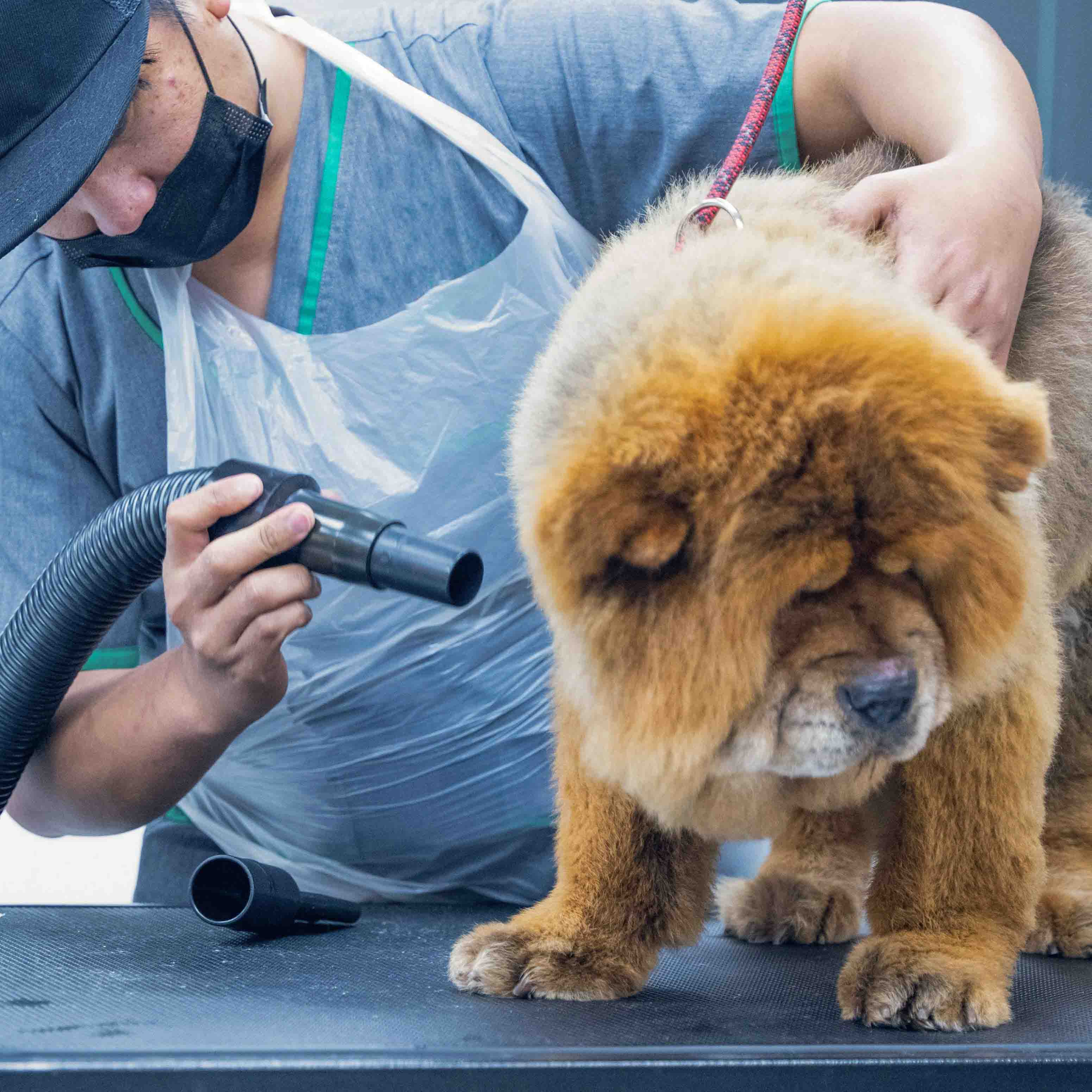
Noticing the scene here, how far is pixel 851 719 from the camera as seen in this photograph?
80 centimetres

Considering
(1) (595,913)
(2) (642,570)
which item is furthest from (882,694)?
(1) (595,913)

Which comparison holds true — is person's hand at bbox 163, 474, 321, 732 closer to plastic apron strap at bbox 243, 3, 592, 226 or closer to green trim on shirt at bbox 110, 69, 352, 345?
green trim on shirt at bbox 110, 69, 352, 345

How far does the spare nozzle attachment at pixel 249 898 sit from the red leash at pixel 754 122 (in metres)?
0.79

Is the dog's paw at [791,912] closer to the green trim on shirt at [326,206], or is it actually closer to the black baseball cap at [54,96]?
Answer: the green trim on shirt at [326,206]

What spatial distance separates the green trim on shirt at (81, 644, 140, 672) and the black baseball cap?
30.1 inches

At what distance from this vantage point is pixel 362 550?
1053 mm

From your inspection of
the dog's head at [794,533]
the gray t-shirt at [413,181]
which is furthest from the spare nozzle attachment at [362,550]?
the gray t-shirt at [413,181]

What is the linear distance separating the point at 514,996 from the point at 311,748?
681 millimetres

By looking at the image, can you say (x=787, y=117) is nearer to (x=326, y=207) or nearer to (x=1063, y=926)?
(x=326, y=207)

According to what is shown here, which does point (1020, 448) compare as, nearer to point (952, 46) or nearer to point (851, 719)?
point (851, 719)

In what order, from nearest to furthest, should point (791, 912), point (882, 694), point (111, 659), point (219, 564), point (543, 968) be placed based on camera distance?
point (882, 694), point (543, 968), point (219, 564), point (791, 912), point (111, 659)

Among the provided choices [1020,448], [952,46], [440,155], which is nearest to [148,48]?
[440,155]

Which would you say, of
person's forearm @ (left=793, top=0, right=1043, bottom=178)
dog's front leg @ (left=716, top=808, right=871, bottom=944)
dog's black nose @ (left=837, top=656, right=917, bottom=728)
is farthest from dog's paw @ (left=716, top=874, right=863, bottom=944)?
person's forearm @ (left=793, top=0, right=1043, bottom=178)

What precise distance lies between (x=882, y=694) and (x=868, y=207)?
0.52 m
